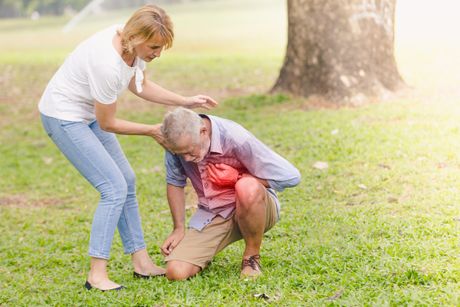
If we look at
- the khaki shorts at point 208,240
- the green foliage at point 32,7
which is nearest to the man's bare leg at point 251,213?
Result: the khaki shorts at point 208,240

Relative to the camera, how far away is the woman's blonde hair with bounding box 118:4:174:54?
442 cm

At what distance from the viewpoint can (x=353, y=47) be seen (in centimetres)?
990

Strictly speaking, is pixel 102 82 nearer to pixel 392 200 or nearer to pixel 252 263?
pixel 252 263

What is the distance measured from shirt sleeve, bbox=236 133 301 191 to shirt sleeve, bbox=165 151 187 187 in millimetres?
433

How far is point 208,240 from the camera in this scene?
4996 millimetres

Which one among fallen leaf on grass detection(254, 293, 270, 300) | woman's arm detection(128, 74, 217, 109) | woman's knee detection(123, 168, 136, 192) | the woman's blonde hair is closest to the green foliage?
woman's arm detection(128, 74, 217, 109)

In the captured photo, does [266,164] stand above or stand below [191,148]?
below

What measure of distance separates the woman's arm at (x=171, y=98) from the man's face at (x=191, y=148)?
0.41m

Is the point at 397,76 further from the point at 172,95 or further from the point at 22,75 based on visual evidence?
the point at 22,75

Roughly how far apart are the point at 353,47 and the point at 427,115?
1626 millimetres

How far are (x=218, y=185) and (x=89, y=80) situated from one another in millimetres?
1022

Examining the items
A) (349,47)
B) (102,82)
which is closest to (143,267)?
(102,82)

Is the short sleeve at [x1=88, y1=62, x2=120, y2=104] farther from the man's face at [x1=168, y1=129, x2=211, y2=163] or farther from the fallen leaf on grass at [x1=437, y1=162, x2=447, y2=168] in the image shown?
the fallen leaf on grass at [x1=437, y1=162, x2=447, y2=168]

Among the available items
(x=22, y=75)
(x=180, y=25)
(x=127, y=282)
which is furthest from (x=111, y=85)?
(x=180, y=25)
